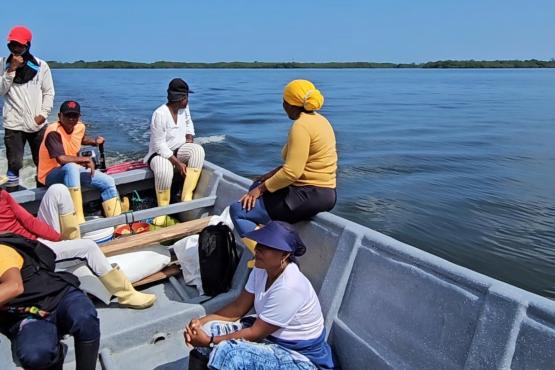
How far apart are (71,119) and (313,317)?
291cm

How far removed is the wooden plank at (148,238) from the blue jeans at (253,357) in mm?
1643

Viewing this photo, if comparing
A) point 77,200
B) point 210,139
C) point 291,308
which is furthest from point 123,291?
point 210,139

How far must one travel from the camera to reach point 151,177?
5.25m

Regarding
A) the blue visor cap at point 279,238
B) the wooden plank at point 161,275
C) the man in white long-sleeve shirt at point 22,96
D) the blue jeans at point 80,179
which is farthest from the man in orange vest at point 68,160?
the blue visor cap at point 279,238

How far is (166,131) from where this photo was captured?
16.4 feet

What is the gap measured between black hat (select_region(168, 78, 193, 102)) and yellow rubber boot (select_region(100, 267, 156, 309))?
219 centimetres

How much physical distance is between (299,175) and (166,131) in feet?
7.59

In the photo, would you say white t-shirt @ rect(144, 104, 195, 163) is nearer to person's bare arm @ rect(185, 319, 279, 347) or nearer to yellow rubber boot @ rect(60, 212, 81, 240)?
yellow rubber boot @ rect(60, 212, 81, 240)

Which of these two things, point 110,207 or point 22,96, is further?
point 22,96

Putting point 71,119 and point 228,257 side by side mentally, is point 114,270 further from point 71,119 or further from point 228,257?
point 71,119

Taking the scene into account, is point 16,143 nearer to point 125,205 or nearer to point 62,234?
point 125,205

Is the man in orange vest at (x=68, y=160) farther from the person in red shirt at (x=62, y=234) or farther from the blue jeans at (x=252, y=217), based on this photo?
the blue jeans at (x=252, y=217)

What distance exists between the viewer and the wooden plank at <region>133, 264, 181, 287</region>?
149 inches

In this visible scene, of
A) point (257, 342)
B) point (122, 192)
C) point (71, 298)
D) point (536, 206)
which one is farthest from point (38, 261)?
point (536, 206)
